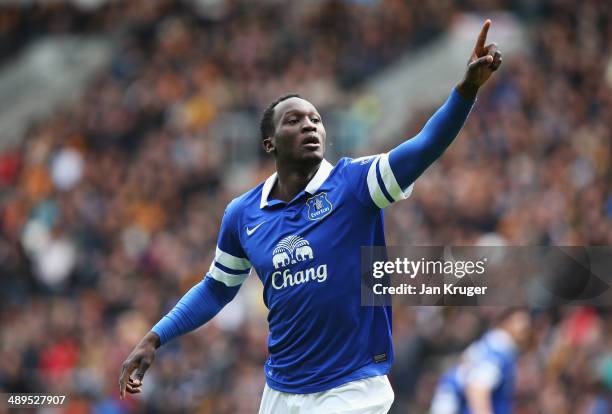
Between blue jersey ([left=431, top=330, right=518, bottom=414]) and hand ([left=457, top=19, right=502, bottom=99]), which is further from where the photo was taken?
blue jersey ([left=431, top=330, right=518, bottom=414])

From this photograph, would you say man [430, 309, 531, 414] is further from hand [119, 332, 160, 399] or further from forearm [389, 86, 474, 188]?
forearm [389, 86, 474, 188]

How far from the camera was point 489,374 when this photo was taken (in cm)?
876

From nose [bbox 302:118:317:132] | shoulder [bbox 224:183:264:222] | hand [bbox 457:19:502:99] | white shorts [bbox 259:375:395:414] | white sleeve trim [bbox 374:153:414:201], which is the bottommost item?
white shorts [bbox 259:375:395:414]

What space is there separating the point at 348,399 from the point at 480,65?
1.73 m

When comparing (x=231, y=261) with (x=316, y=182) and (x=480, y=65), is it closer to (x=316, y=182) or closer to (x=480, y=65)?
(x=316, y=182)

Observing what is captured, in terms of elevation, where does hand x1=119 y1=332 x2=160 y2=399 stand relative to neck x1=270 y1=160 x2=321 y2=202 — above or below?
below

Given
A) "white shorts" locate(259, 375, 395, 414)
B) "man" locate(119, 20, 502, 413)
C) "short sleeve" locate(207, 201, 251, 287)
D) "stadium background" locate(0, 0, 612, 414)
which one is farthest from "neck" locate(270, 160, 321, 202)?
"stadium background" locate(0, 0, 612, 414)

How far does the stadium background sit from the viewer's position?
1204 cm

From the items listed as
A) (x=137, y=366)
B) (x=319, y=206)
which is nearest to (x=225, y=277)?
(x=137, y=366)

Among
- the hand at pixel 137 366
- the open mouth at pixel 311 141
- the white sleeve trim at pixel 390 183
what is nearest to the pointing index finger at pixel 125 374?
the hand at pixel 137 366

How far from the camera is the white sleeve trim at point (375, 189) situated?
540 centimetres

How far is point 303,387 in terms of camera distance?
18.2ft

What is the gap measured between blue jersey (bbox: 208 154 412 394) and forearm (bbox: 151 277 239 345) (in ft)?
1.94

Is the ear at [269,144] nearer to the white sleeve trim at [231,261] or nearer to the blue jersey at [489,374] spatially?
the white sleeve trim at [231,261]
